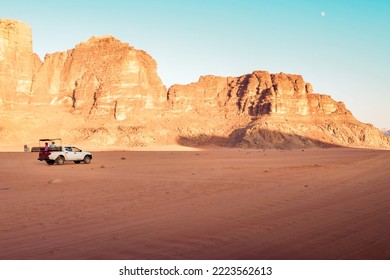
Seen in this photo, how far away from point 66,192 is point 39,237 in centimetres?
696

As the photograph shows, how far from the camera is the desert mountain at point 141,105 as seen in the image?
328 ft

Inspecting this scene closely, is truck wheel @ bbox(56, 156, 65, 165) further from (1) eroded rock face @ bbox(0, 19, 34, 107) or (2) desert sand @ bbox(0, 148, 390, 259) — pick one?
(1) eroded rock face @ bbox(0, 19, 34, 107)

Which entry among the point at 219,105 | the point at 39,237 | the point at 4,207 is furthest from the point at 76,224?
the point at 219,105

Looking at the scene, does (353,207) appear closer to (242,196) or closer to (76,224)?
(242,196)

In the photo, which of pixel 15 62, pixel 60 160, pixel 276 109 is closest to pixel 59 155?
pixel 60 160

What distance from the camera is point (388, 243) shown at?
22.8 ft

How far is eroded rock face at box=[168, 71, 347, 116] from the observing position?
11119 cm

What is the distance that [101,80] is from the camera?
112938mm

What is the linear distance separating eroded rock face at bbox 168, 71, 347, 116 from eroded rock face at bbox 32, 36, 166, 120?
8.04m

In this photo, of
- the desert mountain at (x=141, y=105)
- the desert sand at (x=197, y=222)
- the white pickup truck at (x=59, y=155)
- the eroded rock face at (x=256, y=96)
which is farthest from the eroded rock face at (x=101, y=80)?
the desert sand at (x=197, y=222)

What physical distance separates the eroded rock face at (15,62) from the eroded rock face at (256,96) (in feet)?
130

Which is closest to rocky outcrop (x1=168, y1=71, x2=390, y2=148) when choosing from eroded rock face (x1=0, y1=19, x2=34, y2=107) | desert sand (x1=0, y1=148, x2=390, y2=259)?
eroded rock face (x1=0, y1=19, x2=34, y2=107)

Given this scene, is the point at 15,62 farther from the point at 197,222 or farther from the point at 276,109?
the point at 197,222

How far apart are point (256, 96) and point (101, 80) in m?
43.3
